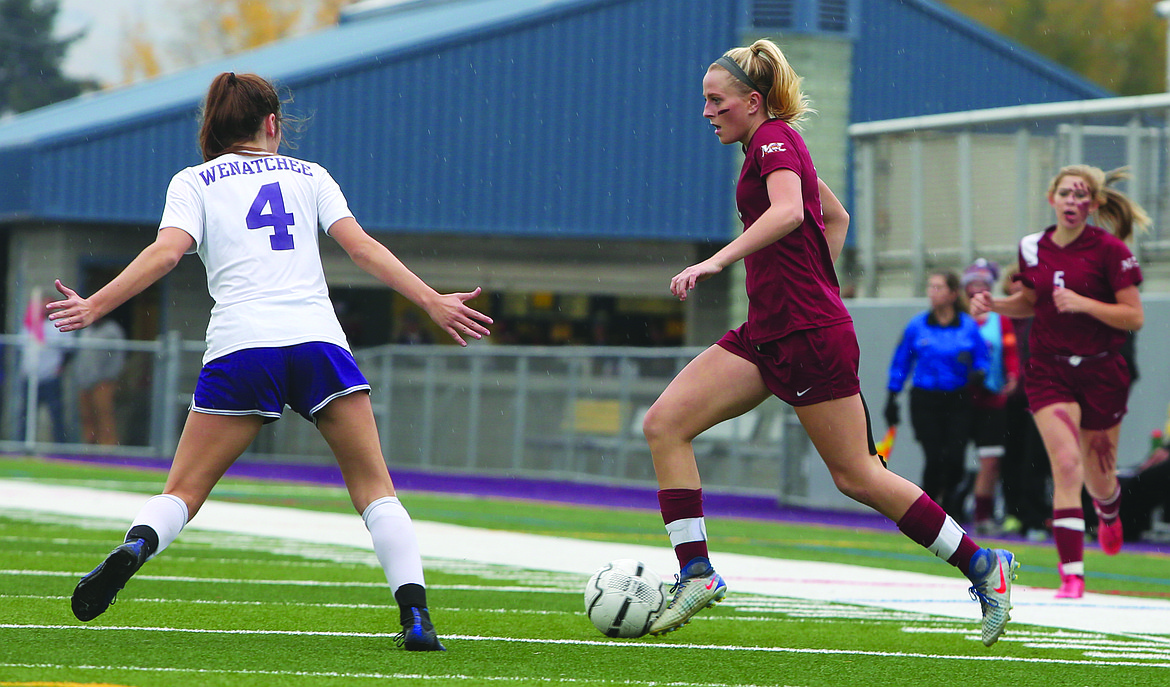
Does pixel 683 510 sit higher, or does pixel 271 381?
pixel 271 381

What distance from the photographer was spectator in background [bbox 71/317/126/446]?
69.1 ft

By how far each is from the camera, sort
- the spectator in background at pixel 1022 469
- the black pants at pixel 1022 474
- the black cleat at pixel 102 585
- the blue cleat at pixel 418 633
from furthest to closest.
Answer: the black pants at pixel 1022 474, the spectator in background at pixel 1022 469, the blue cleat at pixel 418 633, the black cleat at pixel 102 585

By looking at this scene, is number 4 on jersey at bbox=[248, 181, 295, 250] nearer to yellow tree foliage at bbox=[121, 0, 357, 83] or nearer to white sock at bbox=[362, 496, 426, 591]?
white sock at bbox=[362, 496, 426, 591]

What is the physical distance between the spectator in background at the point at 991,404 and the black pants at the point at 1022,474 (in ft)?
0.44

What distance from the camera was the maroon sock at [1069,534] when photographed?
25.2ft

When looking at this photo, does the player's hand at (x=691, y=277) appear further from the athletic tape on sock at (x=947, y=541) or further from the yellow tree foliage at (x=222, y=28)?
the yellow tree foliage at (x=222, y=28)

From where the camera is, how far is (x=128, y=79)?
52.7 m

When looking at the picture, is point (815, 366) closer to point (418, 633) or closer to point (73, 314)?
point (418, 633)

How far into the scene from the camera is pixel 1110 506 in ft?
27.2

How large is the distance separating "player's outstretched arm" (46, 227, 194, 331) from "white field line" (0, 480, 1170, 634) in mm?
3637

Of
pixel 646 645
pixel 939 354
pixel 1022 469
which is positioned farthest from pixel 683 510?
pixel 1022 469

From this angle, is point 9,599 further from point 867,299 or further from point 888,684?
point 867,299

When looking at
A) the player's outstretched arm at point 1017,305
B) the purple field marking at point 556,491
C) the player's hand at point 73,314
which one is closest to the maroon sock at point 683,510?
the player's hand at point 73,314

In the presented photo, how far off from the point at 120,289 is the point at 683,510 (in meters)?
2.09
